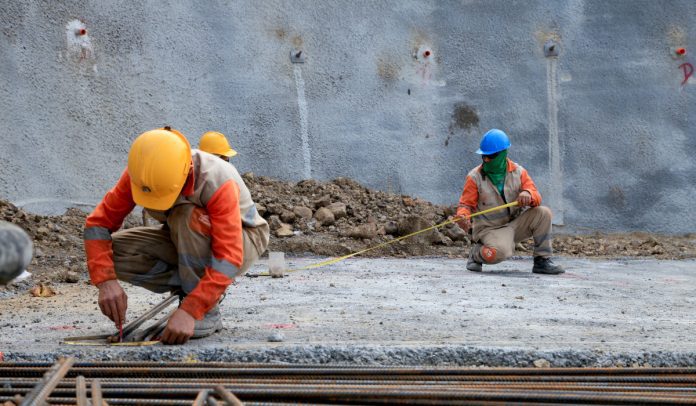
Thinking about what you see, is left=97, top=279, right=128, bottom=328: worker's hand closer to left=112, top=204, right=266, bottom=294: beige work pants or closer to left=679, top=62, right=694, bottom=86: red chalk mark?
left=112, top=204, right=266, bottom=294: beige work pants

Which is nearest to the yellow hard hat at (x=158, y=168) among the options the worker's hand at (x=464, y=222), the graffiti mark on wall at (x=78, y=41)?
the worker's hand at (x=464, y=222)

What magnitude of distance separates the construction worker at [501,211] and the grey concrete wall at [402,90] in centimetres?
481

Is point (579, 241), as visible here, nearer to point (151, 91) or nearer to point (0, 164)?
point (151, 91)

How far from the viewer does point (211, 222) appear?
12.5 ft

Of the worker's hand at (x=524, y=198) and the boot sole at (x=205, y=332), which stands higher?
the worker's hand at (x=524, y=198)

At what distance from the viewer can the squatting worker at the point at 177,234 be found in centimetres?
370

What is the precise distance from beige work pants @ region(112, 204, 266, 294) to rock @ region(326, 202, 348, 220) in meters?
6.07

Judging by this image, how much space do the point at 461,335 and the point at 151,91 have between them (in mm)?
8089

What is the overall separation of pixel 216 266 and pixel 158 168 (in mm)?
526

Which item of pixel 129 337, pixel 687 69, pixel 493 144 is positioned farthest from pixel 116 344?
pixel 687 69

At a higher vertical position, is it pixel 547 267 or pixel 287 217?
pixel 287 217

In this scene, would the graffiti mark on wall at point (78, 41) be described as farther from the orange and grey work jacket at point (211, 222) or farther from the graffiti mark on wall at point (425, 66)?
the orange and grey work jacket at point (211, 222)

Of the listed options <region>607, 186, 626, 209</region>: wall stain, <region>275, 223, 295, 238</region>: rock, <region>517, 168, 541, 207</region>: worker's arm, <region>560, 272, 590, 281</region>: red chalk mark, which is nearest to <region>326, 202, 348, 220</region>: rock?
<region>275, 223, 295, 238</region>: rock

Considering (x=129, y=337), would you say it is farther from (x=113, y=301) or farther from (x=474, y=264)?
(x=474, y=264)
